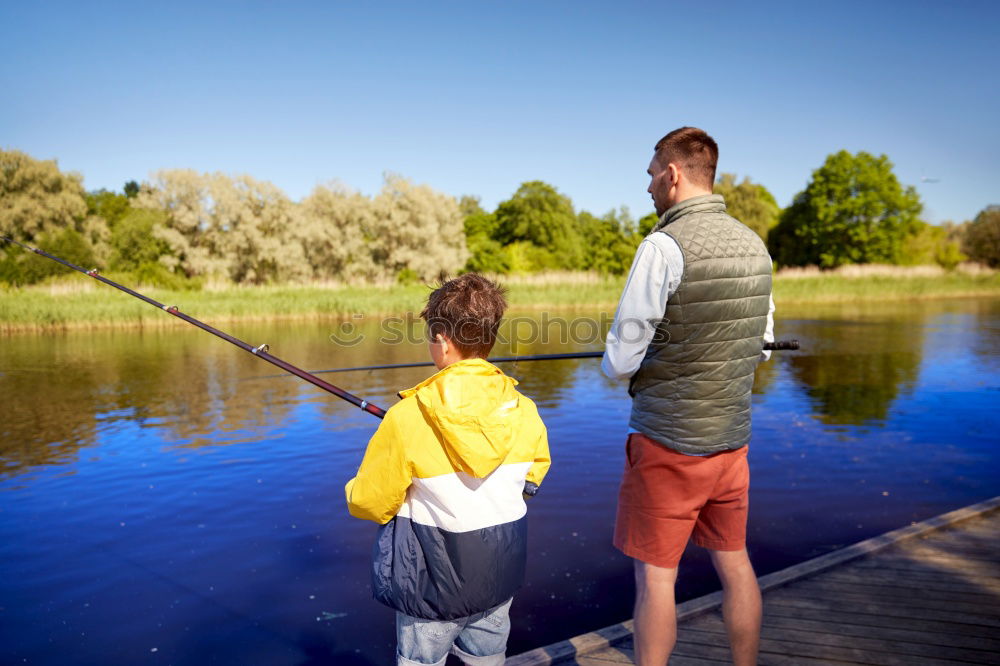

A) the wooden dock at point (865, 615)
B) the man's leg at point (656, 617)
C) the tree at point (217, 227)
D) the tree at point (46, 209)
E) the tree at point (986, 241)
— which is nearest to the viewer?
the man's leg at point (656, 617)

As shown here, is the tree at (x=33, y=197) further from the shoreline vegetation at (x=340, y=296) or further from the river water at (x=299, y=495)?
the river water at (x=299, y=495)

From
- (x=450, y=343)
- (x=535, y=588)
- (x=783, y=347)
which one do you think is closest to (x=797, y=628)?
(x=783, y=347)

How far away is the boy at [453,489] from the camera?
1713 mm

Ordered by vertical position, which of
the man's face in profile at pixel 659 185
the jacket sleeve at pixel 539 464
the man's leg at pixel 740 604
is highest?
the man's face in profile at pixel 659 185

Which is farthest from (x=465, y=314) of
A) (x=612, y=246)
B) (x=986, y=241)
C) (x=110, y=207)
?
(x=110, y=207)

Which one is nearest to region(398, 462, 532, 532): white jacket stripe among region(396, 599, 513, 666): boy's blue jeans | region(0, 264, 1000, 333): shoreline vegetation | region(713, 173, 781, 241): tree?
region(396, 599, 513, 666): boy's blue jeans

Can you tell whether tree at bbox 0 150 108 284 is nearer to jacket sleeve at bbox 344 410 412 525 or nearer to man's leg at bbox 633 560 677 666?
jacket sleeve at bbox 344 410 412 525

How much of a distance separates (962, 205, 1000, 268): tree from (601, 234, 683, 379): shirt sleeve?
52115 mm

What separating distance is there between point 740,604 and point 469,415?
115cm

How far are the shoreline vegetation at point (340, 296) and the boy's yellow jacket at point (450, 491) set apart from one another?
20842 millimetres

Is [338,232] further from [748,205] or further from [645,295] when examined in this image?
[645,295]

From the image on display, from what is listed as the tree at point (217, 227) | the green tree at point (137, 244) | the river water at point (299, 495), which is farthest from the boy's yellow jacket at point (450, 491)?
the green tree at point (137, 244)

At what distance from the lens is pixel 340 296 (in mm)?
26328

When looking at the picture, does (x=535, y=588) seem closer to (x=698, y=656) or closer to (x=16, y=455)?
(x=698, y=656)
